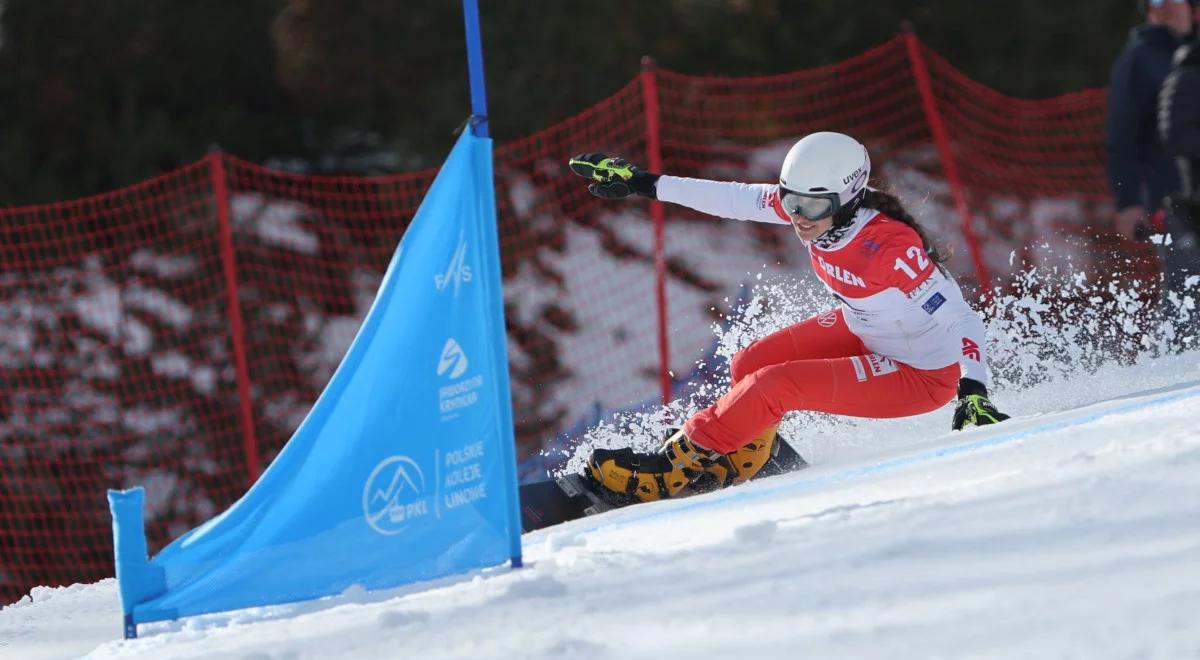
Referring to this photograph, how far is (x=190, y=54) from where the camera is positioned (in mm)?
12547

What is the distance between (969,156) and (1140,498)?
7441 mm

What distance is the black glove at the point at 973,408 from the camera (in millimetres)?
4410

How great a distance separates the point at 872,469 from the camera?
13.0ft

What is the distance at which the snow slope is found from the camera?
2.39 meters

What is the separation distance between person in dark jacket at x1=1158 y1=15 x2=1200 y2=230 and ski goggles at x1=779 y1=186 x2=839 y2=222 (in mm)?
1044

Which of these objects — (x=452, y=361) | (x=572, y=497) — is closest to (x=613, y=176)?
(x=572, y=497)

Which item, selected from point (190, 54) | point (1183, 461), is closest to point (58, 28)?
point (190, 54)

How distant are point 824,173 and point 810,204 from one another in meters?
0.11

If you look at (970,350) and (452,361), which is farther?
(970,350)

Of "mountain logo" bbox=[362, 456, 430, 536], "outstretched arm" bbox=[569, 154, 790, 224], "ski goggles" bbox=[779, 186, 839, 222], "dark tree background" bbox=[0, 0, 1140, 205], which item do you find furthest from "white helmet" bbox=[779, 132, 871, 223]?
"dark tree background" bbox=[0, 0, 1140, 205]

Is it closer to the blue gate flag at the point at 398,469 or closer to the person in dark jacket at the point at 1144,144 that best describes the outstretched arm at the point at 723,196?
the person in dark jacket at the point at 1144,144

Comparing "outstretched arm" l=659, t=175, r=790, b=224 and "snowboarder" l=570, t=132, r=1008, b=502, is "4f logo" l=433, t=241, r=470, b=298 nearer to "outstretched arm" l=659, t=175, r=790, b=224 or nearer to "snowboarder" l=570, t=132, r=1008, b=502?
"snowboarder" l=570, t=132, r=1008, b=502

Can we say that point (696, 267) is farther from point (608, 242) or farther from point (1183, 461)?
point (1183, 461)

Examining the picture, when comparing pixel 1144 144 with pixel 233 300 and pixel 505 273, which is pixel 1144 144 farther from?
pixel 505 273
